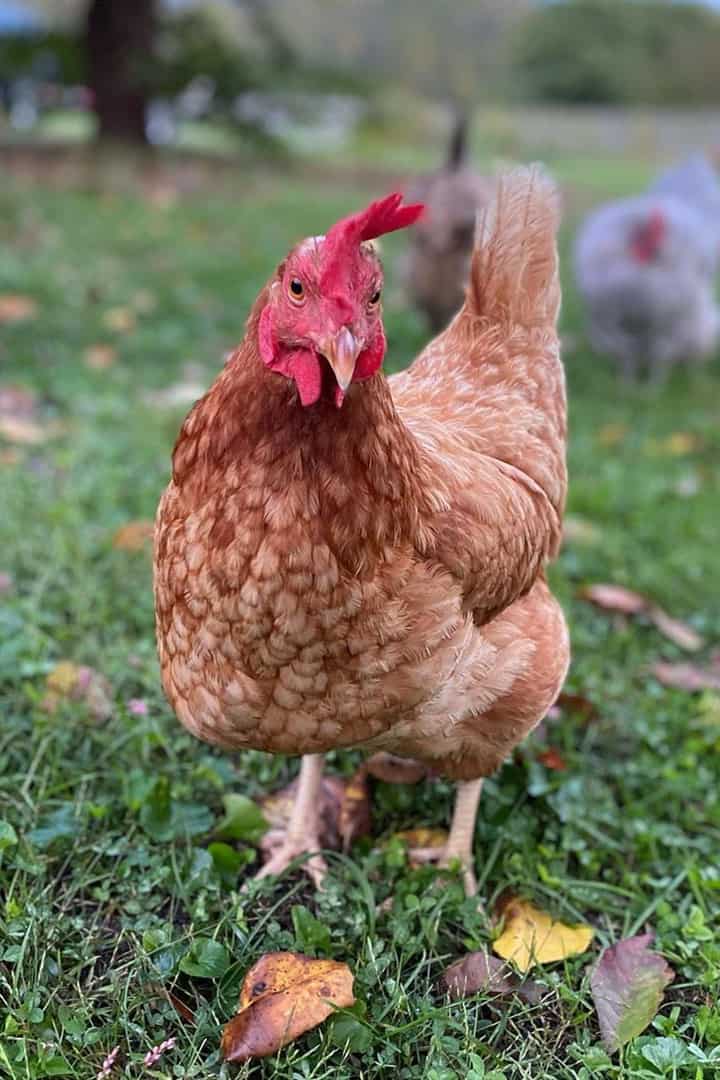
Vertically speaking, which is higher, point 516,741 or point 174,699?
point 174,699

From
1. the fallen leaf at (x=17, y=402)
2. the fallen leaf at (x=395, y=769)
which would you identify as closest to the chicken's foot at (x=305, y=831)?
the fallen leaf at (x=395, y=769)

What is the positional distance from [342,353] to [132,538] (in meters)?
1.97

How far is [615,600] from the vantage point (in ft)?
10.4

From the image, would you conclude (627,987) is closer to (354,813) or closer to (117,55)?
(354,813)

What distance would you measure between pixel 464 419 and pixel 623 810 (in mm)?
1061

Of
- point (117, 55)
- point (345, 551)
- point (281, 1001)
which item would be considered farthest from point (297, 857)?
point (117, 55)

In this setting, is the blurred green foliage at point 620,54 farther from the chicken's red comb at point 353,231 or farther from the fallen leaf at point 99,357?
the chicken's red comb at point 353,231

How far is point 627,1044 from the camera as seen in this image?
173 cm

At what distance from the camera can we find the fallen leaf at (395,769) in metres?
2.32

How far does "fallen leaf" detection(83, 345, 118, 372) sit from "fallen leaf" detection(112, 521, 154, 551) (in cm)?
191

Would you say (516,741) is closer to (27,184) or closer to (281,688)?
(281,688)

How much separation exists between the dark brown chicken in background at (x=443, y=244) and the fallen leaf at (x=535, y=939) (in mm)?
3994

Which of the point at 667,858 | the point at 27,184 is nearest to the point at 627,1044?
the point at 667,858

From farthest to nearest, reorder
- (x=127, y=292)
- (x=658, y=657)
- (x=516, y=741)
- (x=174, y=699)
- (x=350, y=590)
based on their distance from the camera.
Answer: (x=127, y=292) → (x=658, y=657) → (x=516, y=741) → (x=174, y=699) → (x=350, y=590)
